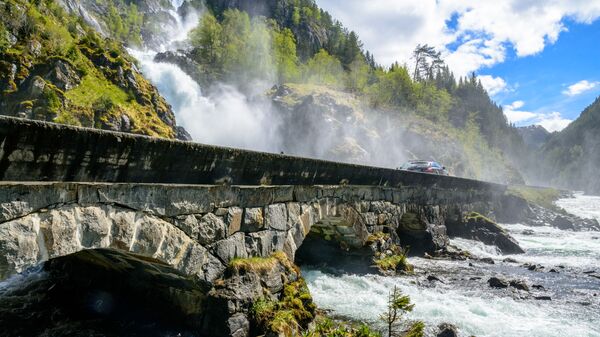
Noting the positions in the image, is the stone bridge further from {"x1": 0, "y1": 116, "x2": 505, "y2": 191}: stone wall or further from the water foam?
the water foam

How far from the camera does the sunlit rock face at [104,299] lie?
6.19 metres

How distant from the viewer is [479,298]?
10.1 m

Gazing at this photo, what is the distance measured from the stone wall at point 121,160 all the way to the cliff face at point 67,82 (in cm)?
2313

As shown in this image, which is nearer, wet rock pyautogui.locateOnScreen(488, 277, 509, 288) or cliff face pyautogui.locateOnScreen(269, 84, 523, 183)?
wet rock pyautogui.locateOnScreen(488, 277, 509, 288)

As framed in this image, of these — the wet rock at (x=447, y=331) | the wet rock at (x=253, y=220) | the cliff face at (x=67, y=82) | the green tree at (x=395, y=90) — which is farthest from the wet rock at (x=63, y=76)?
the green tree at (x=395, y=90)

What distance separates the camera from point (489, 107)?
378 feet

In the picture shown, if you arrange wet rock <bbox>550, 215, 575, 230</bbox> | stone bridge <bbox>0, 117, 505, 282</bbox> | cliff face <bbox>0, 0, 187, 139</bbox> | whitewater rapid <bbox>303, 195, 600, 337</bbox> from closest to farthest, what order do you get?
1. stone bridge <bbox>0, 117, 505, 282</bbox>
2. whitewater rapid <bbox>303, 195, 600, 337</bbox>
3. cliff face <bbox>0, 0, 187, 139</bbox>
4. wet rock <bbox>550, 215, 575, 230</bbox>

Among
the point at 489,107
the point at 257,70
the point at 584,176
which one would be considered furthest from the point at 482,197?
the point at 584,176

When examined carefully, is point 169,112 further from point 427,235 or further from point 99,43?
point 427,235

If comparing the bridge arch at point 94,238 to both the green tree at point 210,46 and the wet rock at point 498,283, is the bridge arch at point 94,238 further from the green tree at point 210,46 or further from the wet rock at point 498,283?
the green tree at point 210,46

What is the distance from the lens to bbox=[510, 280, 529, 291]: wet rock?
36.4 feet

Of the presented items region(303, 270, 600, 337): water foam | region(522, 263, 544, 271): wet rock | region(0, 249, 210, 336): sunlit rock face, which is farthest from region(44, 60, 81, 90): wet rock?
region(522, 263, 544, 271): wet rock

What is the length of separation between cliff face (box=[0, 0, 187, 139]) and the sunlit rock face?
2059cm

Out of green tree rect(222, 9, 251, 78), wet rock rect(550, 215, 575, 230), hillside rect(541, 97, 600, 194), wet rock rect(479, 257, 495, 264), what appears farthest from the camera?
hillside rect(541, 97, 600, 194)
